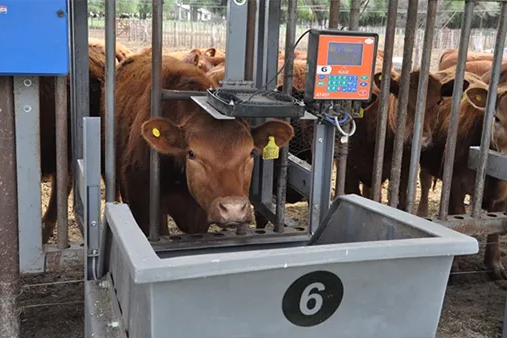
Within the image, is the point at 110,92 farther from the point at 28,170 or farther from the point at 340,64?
the point at 340,64

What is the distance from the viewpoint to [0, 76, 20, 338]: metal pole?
8.24ft

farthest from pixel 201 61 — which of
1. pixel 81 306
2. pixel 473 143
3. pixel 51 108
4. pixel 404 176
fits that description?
pixel 81 306

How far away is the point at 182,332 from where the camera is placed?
177 centimetres

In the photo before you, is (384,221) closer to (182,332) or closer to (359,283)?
(359,283)

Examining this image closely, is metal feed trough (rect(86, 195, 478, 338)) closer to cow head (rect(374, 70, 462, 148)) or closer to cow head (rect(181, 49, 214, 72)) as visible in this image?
cow head (rect(374, 70, 462, 148))

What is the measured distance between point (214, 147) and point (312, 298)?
166 centimetres

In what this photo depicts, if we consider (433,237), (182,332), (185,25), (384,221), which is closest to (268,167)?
(384,221)

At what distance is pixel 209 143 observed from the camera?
342 cm

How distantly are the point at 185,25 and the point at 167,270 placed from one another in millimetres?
20423

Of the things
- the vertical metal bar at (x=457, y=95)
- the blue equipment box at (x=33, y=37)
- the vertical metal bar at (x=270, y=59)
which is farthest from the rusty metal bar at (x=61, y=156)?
the vertical metal bar at (x=457, y=95)

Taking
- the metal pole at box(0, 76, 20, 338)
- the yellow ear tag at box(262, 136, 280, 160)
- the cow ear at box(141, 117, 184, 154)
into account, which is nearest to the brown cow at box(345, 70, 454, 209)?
→ the yellow ear tag at box(262, 136, 280, 160)

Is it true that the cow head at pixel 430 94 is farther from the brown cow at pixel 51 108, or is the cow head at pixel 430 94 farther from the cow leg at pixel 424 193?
the brown cow at pixel 51 108

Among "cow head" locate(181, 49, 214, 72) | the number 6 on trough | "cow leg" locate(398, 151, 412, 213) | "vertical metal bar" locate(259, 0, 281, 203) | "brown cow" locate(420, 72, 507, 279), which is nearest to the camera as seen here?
A: the number 6 on trough

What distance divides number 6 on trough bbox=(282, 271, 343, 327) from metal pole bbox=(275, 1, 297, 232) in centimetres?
146
